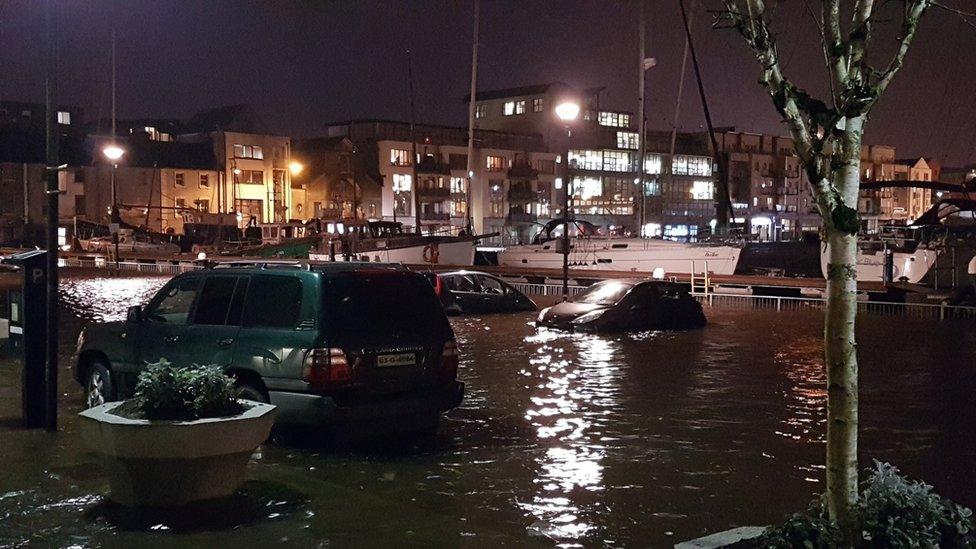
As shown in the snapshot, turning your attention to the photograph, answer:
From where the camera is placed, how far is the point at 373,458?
9.11 meters

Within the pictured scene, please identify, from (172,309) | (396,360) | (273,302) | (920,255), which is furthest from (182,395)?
(920,255)

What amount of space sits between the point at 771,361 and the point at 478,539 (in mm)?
11326

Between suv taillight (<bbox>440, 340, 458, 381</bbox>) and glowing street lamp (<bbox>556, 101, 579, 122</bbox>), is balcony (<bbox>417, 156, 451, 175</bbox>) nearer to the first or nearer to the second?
glowing street lamp (<bbox>556, 101, 579, 122</bbox>)

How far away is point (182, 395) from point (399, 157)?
79.0 m

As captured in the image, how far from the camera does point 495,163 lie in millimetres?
91438

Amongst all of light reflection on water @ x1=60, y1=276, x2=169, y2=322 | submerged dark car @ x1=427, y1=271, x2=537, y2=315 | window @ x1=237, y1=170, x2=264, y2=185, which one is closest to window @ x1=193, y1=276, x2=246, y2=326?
light reflection on water @ x1=60, y1=276, x2=169, y2=322

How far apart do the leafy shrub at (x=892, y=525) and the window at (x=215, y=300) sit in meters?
6.35

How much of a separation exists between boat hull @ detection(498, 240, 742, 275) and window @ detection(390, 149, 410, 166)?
135 ft

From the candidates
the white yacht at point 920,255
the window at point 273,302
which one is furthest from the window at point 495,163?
the window at point 273,302

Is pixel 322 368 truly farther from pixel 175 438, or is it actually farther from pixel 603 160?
pixel 603 160

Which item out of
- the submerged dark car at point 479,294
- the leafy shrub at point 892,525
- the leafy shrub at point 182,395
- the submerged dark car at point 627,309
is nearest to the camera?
the leafy shrub at point 892,525

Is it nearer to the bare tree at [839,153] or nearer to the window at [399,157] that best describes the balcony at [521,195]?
the window at [399,157]

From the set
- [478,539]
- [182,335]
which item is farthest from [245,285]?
[478,539]

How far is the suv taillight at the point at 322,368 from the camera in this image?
875 centimetres
